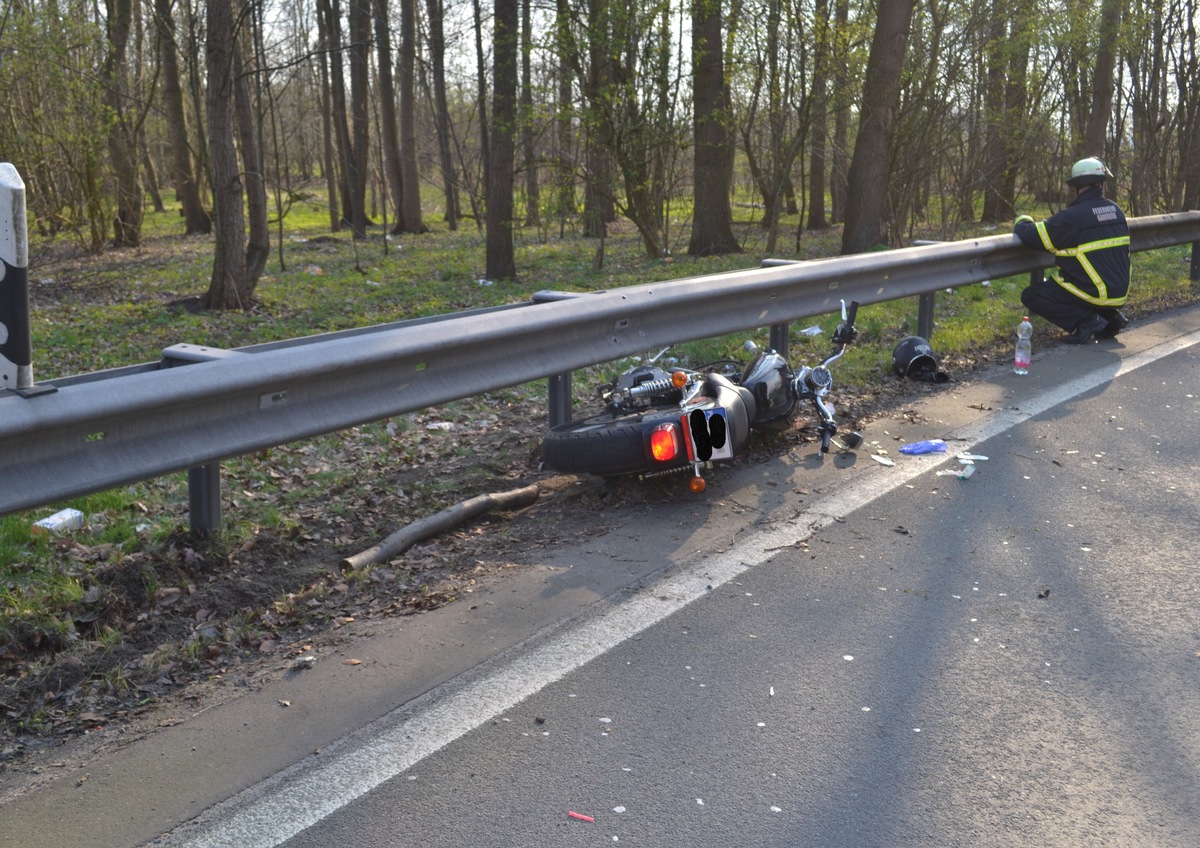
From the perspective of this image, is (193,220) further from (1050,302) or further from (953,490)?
(953,490)

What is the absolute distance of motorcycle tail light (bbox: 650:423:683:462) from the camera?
5.40 metres

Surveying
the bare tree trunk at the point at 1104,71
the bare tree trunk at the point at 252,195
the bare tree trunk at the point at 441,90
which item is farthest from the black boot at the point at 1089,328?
the bare tree trunk at the point at 441,90

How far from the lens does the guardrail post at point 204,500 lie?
190 inches

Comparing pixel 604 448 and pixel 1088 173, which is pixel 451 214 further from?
pixel 604 448

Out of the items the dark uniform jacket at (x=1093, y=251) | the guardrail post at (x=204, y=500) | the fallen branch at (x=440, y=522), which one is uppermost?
the dark uniform jacket at (x=1093, y=251)

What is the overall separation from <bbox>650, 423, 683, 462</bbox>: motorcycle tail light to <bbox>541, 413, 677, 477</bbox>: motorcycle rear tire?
5cm

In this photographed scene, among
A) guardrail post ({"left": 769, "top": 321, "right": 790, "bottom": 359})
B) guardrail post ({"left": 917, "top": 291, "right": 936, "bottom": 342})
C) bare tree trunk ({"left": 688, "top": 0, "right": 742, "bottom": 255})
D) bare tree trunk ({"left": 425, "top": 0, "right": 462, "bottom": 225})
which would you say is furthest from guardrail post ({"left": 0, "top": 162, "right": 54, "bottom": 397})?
bare tree trunk ({"left": 425, "top": 0, "right": 462, "bottom": 225})

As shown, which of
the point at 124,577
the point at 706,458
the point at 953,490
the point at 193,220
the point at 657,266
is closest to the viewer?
the point at 124,577

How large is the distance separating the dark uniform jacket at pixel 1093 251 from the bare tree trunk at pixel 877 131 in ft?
22.6

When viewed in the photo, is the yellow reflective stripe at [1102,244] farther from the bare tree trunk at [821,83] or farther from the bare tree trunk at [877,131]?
the bare tree trunk at [821,83]

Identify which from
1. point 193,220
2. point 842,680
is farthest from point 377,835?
point 193,220

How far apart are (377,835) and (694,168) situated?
674 inches

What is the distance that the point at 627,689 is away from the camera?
3.75 meters

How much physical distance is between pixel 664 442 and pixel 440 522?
1.11 m
